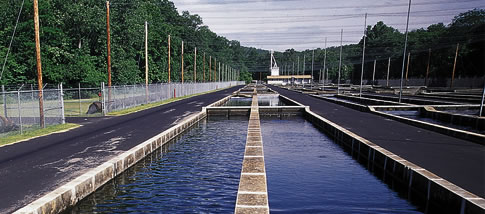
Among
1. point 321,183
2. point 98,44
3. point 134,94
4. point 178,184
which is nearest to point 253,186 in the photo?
point 178,184

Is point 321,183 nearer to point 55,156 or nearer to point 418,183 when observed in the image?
point 418,183

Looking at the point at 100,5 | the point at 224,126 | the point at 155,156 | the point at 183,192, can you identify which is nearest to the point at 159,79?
the point at 100,5

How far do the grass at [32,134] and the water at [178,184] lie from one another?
6298 mm

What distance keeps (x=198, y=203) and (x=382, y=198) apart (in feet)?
16.8

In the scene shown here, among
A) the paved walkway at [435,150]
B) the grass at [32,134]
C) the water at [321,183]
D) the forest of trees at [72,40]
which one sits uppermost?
the forest of trees at [72,40]

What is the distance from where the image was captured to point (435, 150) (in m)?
11.7

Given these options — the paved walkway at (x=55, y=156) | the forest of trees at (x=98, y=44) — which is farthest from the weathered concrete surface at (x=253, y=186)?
the forest of trees at (x=98, y=44)

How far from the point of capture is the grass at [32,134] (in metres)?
13.2

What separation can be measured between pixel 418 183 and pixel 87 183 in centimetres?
895

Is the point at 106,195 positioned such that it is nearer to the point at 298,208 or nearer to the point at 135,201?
the point at 135,201

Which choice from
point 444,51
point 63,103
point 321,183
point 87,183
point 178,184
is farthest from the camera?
point 444,51

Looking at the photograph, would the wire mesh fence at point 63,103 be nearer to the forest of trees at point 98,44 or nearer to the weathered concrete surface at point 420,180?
the forest of trees at point 98,44

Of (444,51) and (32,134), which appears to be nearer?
(32,134)

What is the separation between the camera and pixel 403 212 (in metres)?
7.66
